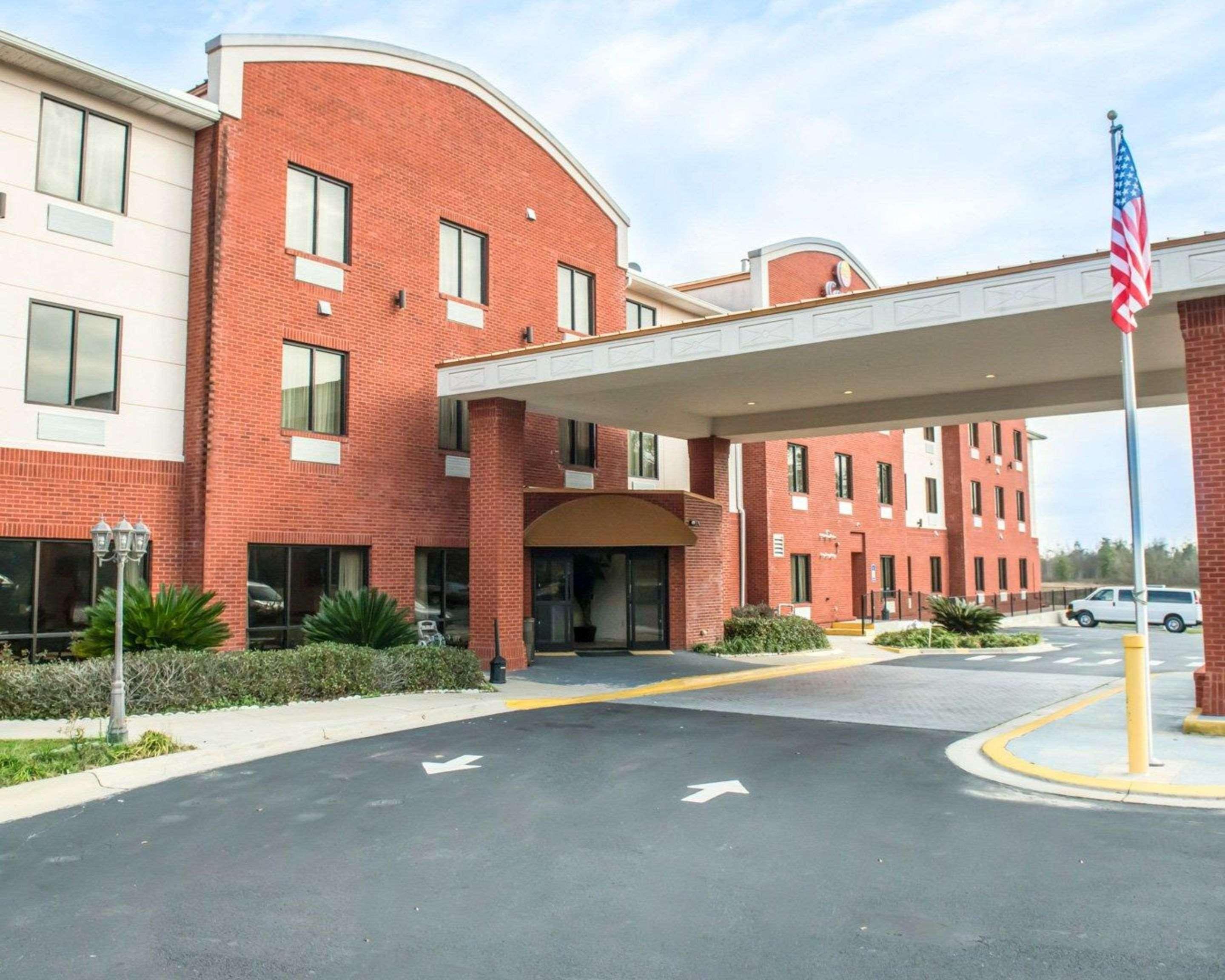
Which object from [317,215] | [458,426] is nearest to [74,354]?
[317,215]

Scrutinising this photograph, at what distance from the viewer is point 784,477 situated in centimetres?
3206

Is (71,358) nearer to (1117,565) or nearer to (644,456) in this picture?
(644,456)

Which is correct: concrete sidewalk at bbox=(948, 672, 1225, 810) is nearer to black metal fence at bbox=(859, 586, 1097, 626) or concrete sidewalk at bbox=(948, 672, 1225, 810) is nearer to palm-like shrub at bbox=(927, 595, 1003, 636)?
palm-like shrub at bbox=(927, 595, 1003, 636)

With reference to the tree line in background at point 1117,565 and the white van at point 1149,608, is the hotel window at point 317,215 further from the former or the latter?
the tree line in background at point 1117,565

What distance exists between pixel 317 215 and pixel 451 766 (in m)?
12.0

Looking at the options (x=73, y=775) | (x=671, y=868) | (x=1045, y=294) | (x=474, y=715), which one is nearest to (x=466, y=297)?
(x=474, y=715)

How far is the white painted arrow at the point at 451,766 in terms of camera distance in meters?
10.3

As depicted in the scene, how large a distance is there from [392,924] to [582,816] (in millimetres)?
2746

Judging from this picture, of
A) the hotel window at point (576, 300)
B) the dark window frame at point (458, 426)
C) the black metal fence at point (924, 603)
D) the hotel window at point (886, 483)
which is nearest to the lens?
the dark window frame at point (458, 426)

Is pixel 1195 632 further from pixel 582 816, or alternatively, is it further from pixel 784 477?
pixel 582 816

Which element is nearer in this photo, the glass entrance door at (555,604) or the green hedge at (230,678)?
the green hedge at (230,678)

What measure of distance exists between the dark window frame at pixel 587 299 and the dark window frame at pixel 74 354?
10115mm

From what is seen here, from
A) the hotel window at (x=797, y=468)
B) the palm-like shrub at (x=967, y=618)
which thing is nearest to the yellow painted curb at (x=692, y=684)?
the palm-like shrub at (x=967, y=618)

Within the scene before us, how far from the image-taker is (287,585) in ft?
58.2
